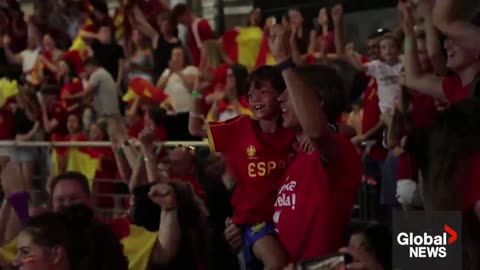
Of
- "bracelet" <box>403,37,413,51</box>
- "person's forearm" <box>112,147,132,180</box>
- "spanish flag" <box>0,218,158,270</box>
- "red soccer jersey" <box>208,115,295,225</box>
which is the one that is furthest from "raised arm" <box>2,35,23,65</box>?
"bracelet" <box>403,37,413,51</box>

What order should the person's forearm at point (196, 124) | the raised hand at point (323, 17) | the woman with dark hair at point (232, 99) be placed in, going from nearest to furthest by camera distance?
the person's forearm at point (196, 124) → the woman with dark hair at point (232, 99) → the raised hand at point (323, 17)

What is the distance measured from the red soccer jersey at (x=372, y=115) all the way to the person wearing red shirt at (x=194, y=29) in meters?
3.71

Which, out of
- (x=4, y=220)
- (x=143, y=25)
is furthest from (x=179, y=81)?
(x=4, y=220)

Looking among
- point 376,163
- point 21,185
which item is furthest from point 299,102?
point 376,163

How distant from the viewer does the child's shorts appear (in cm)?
506

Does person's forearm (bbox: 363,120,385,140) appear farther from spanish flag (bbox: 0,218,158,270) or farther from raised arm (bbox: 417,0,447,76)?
spanish flag (bbox: 0,218,158,270)

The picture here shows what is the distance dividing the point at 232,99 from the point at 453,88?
4441 millimetres

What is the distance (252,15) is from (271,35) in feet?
22.0

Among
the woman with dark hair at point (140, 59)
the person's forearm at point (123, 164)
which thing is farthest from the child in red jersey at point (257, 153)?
the woman with dark hair at point (140, 59)

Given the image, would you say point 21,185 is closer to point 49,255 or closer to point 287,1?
point 49,255

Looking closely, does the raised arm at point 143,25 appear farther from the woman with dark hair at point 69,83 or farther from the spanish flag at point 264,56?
the spanish flag at point 264,56

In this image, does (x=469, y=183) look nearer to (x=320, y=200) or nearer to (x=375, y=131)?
(x=320, y=200)

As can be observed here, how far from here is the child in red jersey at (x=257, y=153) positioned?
16.9 feet

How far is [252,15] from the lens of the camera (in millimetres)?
11219
